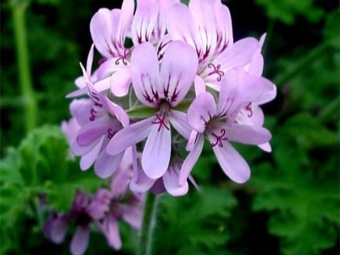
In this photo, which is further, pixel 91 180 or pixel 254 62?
pixel 91 180

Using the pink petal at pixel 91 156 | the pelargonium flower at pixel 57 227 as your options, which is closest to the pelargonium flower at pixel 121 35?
the pink petal at pixel 91 156

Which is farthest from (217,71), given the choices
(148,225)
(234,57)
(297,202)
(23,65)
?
(23,65)

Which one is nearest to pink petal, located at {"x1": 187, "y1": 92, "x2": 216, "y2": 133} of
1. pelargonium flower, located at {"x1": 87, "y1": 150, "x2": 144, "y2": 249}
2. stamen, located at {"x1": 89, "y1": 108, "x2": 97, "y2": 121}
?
stamen, located at {"x1": 89, "y1": 108, "x2": 97, "y2": 121}

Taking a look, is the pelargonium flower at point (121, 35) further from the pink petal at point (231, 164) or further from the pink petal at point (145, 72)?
the pink petal at point (231, 164)

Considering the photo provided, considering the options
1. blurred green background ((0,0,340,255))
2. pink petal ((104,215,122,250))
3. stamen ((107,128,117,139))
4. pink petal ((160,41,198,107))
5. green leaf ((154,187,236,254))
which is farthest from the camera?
green leaf ((154,187,236,254))

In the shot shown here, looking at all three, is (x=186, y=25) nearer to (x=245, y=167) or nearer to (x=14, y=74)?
(x=245, y=167)

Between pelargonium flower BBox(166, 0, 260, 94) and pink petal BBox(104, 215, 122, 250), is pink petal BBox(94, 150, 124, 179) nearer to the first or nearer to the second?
pelargonium flower BBox(166, 0, 260, 94)

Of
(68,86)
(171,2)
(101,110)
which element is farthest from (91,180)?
(68,86)
